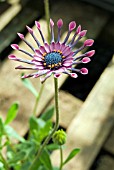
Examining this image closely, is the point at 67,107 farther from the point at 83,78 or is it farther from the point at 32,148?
the point at 32,148

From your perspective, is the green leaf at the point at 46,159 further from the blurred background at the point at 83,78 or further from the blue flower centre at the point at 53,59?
→ the blue flower centre at the point at 53,59

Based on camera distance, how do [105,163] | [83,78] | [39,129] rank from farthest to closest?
[83,78]
[105,163]
[39,129]

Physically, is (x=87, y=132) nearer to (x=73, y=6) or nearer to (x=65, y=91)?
(x=65, y=91)

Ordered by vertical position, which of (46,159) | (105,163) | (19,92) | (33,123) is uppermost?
(19,92)

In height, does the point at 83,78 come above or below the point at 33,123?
above

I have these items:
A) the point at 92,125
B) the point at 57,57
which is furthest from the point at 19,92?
the point at 57,57

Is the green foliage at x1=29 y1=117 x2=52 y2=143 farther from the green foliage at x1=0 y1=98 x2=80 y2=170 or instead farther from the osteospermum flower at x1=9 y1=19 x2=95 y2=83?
the osteospermum flower at x1=9 y1=19 x2=95 y2=83

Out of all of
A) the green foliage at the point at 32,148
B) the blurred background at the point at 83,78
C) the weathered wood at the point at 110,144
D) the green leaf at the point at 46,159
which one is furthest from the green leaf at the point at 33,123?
the weathered wood at the point at 110,144

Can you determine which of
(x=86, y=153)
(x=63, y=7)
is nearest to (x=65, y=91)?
(x=86, y=153)

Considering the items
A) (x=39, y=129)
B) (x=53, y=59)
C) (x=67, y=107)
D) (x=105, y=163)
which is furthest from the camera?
(x=67, y=107)
